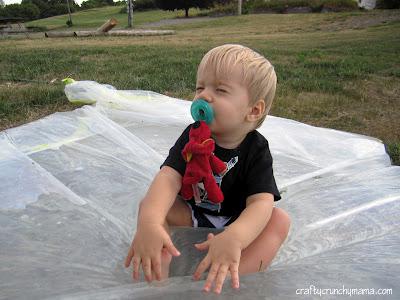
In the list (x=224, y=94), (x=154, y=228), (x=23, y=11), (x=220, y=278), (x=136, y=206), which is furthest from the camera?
(x=23, y=11)

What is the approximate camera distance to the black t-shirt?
130 cm

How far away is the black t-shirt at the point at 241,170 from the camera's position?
1297mm

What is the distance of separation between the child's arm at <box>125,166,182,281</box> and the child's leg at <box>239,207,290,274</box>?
0.71 ft

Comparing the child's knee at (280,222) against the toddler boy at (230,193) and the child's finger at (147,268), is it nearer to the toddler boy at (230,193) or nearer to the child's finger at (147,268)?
the toddler boy at (230,193)

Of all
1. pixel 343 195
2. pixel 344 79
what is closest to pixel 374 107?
pixel 344 79

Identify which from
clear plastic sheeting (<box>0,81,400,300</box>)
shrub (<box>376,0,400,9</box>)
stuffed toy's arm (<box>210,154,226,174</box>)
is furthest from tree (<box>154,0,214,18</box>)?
stuffed toy's arm (<box>210,154,226,174</box>)

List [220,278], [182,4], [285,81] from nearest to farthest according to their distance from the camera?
[220,278], [285,81], [182,4]

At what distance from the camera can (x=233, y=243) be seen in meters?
1.06

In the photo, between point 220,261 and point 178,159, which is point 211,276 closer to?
point 220,261

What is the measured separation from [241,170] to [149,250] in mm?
383

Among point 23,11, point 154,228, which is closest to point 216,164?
point 154,228

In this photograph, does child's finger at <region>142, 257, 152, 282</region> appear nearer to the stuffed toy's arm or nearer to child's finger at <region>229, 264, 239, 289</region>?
child's finger at <region>229, 264, 239, 289</region>

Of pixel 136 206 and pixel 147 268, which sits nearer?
pixel 147 268

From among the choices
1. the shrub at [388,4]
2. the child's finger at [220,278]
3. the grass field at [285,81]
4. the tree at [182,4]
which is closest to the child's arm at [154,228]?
the child's finger at [220,278]
